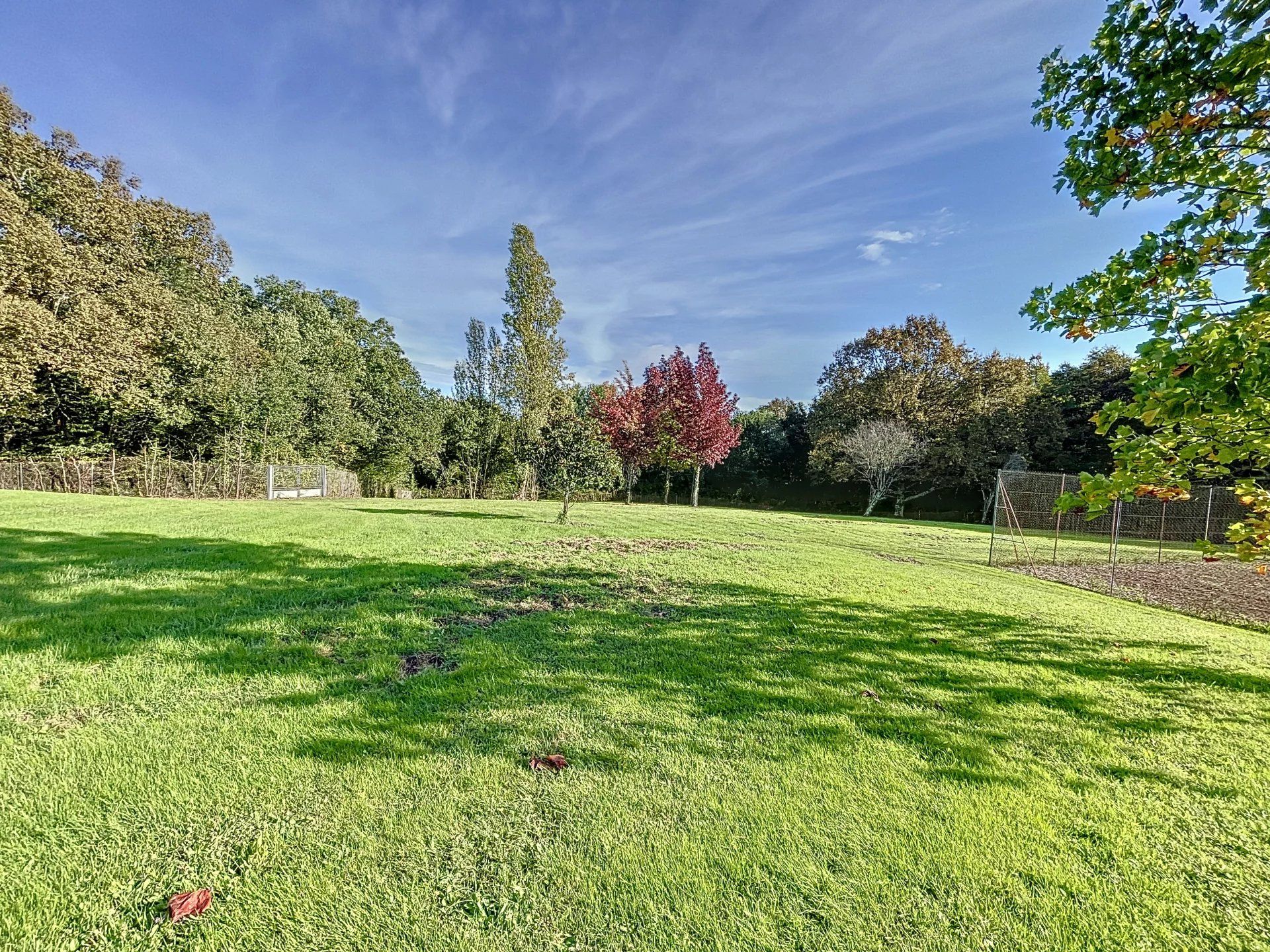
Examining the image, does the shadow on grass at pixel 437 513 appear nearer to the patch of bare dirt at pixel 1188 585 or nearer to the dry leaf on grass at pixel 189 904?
the dry leaf on grass at pixel 189 904

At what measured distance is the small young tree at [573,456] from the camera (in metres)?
Result: 10.9

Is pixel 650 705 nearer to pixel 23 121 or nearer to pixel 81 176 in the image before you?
pixel 81 176

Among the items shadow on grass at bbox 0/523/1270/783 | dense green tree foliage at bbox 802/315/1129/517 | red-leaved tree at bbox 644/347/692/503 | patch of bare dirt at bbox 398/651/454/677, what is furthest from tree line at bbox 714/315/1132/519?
patch of bare dirt at bbox 398/651/454/677

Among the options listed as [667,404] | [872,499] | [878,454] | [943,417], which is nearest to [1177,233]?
[667,404]

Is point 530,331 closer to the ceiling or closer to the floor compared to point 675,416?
closer to the ceiling

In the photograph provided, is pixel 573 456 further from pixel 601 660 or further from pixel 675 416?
pixel 675 416

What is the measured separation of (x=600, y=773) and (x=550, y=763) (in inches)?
9.5

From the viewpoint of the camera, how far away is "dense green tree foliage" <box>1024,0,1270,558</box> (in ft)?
7.73

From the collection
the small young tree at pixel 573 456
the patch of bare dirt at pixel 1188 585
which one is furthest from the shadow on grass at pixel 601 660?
the small young tree at pixel 573 456

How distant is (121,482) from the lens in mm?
15953

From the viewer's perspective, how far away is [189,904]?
4.82 feet

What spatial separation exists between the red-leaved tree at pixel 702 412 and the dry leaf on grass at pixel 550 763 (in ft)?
67.5

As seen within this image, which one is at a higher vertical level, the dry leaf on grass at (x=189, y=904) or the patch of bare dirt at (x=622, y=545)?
the patch of bare dirt at (x=622, y=545)

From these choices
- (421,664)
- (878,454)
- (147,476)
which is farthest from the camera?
(878,454)
